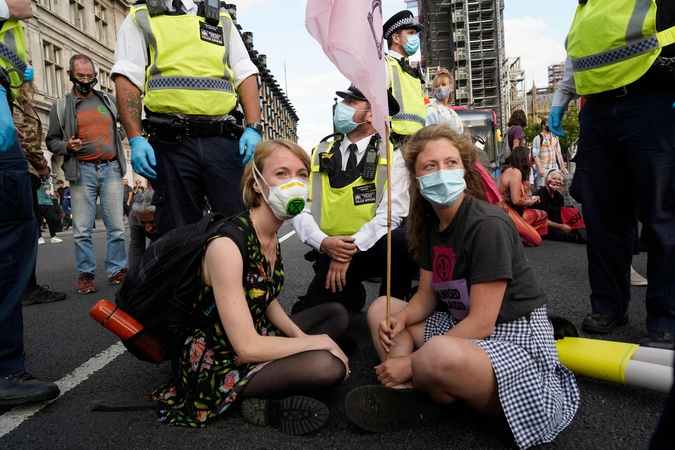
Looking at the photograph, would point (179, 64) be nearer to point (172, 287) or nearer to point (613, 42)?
point (172, 287)

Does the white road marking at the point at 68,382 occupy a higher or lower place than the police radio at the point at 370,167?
lower

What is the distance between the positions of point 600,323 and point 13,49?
10.8 feet

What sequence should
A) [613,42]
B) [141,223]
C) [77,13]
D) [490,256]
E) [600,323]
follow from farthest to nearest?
[77,13], [141,223], [600,323], [613,42], [490,256]

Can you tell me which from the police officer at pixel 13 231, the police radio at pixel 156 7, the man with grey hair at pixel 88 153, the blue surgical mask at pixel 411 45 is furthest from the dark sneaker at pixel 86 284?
the blue surgical mask at pixel 411 45

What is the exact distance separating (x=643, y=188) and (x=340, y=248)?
1648 millimetres

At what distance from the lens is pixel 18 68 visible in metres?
2.39

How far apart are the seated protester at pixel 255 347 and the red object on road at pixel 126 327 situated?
128 mm

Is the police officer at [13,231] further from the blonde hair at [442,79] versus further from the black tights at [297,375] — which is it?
the blonde hair at [442,79]

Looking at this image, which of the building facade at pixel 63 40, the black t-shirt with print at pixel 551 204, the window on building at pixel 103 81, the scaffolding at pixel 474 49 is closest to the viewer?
the black t-shirt with print at pixel 551 204

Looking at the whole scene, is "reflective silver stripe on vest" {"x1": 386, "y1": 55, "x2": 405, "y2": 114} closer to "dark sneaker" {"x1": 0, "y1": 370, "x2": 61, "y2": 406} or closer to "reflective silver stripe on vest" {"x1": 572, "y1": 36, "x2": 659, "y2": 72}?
"reflective silver stripe on vest" {"x1": 572, "y1": 36, "x2": 659, "y2": 72}

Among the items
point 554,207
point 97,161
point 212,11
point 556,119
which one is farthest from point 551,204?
point 212,11

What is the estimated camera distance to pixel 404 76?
4277 mm

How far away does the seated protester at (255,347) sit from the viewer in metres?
1.99

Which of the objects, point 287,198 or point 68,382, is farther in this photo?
point 68,382
